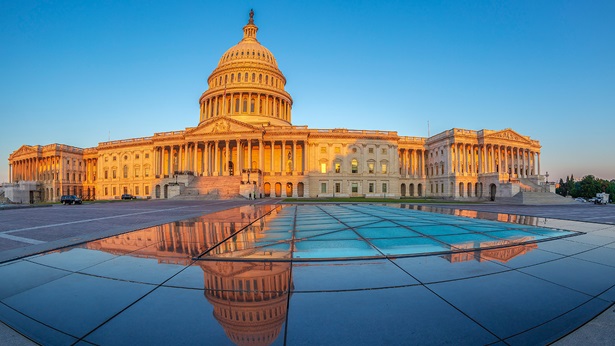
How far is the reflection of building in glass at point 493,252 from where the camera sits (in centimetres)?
681

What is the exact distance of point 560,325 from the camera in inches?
140

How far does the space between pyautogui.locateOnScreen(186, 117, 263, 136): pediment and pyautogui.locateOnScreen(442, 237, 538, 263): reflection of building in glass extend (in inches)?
2553

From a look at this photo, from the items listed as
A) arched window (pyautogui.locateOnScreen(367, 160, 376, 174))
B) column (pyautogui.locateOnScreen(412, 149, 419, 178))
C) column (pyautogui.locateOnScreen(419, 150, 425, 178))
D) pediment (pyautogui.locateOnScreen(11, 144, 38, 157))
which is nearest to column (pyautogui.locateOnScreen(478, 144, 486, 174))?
column (pyautogui.locateOnScreen(419, 150, 425, 178))

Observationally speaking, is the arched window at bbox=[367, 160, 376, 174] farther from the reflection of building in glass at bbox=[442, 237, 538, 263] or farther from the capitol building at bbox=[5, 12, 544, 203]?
the reflection of building in glass at bbox=[442, 237, 538, 263]

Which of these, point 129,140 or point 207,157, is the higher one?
point 129,140

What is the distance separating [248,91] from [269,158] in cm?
2310

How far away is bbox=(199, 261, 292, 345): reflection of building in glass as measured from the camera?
11.1ft

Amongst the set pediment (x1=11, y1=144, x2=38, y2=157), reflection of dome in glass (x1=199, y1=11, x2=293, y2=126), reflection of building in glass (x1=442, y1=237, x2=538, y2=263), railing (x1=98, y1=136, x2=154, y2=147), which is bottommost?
reflection of building in glass (x1=442, y1=237, x2=538, y2=263)

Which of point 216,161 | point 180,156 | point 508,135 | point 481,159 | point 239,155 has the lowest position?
point 216,161

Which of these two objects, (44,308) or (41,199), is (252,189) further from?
(41,199)

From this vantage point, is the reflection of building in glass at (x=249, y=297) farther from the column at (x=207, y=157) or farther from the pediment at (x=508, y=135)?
the pediment at (x=508, y=135)

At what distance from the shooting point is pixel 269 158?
77562 mm

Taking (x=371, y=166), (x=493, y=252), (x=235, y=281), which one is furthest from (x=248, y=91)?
(x=235, y=281)

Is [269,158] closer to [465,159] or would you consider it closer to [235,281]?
[465,159]
